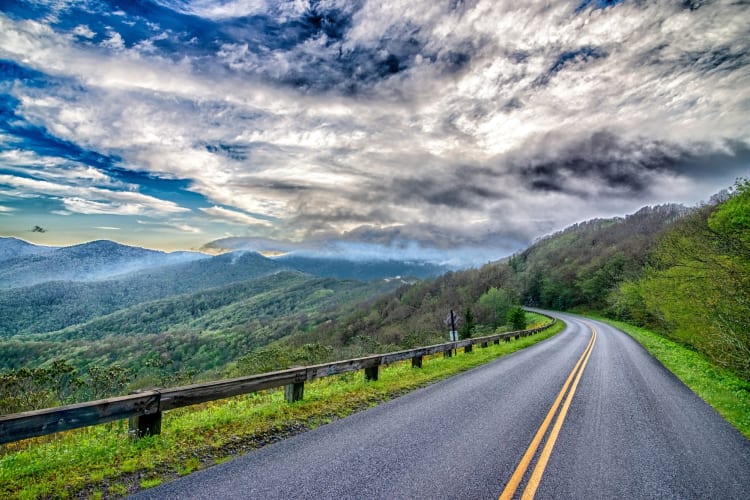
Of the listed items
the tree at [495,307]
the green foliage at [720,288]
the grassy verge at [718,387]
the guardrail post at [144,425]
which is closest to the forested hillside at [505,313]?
the green foliage at [720,288]

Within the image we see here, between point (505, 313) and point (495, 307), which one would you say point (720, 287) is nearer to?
point (505, 313)

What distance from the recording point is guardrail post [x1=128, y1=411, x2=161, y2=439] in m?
5.28

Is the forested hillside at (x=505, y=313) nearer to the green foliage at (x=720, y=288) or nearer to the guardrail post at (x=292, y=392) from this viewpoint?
the green foliage at (x=720, y=288)

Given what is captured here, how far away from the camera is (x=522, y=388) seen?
32.1 feet

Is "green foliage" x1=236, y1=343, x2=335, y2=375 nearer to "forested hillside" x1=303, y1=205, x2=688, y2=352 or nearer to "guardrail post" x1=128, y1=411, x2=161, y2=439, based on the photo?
"forested hillside" x1=303, y1=205, x2=688, y2=352

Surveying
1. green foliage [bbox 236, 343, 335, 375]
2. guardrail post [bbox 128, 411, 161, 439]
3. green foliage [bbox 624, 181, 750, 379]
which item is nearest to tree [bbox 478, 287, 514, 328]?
green foliage [bbox 624, 181, 750, 379]

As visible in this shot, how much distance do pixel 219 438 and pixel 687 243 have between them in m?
26.2

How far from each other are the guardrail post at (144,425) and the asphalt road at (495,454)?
63.2 inches

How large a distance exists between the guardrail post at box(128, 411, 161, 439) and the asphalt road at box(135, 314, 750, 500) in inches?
63.2

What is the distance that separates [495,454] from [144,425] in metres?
5.37

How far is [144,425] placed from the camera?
5.35 m

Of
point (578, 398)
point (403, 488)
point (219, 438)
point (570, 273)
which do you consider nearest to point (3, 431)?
point (219, 438)

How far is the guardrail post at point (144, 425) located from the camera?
5281 mm

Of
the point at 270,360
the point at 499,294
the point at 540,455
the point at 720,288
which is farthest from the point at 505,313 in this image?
the point at 540,455
